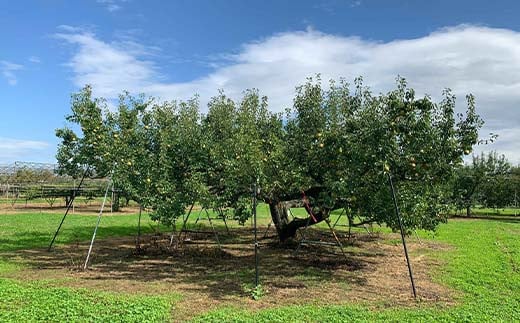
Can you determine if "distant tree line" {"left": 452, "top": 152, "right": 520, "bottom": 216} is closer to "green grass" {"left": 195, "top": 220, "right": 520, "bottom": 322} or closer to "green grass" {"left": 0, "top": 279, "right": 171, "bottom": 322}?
"green grass" {"left": 195, "top": 220, "right": 520, "bottom": 322}

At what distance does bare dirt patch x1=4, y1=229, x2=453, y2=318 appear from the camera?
32.5 feet

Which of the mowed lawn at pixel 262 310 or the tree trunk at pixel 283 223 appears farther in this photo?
the tree trunk at pixel 283 223

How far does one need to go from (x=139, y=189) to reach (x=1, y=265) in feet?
14.8

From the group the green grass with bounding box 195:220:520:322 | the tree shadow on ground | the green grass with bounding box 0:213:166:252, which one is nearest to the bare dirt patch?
the tree shadow on ground

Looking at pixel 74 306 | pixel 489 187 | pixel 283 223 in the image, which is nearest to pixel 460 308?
pixel 74 306

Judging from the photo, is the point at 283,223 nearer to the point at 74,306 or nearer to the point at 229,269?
the point at 229,269

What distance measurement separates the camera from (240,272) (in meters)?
12.7

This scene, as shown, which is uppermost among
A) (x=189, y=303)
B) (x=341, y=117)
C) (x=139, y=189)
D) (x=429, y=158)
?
(x=341, y=117)

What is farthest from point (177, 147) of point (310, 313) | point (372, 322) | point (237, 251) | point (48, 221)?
point (48, 221)

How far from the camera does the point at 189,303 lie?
30.4 ft

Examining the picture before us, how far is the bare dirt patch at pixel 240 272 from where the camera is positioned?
9.90m

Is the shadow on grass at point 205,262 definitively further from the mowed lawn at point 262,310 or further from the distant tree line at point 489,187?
the distant tree line at point 489,187

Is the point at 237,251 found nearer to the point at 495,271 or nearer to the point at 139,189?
the point at 139,189

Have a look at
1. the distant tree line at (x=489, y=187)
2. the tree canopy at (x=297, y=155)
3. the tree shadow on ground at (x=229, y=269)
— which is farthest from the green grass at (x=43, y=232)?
the distant tree line at (x=489, y=187)
